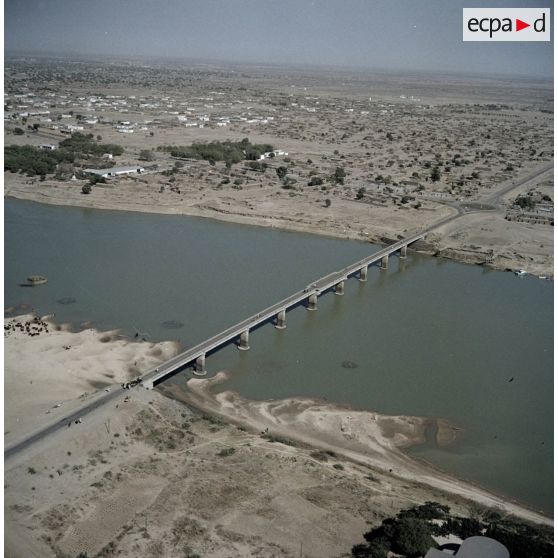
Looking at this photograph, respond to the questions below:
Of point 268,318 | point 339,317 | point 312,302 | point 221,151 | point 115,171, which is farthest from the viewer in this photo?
point 221,151

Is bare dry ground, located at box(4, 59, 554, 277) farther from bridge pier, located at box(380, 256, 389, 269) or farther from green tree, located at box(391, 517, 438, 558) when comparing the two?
green tree, located at box(391, 517, 438, 558)

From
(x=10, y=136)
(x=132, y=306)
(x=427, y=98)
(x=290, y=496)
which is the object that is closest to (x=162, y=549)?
(x=290, y=496)

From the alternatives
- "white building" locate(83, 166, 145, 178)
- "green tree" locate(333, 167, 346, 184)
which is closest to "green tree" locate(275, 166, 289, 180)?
"green tree" locate(333, 167, 346, 184)

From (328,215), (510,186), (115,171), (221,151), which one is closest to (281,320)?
(328,215)

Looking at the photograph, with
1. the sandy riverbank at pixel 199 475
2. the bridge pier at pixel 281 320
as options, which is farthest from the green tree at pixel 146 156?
the sandy riverbank at pixel 199 475

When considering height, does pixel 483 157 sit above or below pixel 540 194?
above

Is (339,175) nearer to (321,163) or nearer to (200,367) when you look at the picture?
(321,163)

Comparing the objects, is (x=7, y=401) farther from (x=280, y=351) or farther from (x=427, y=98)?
(x=427, y=98)
